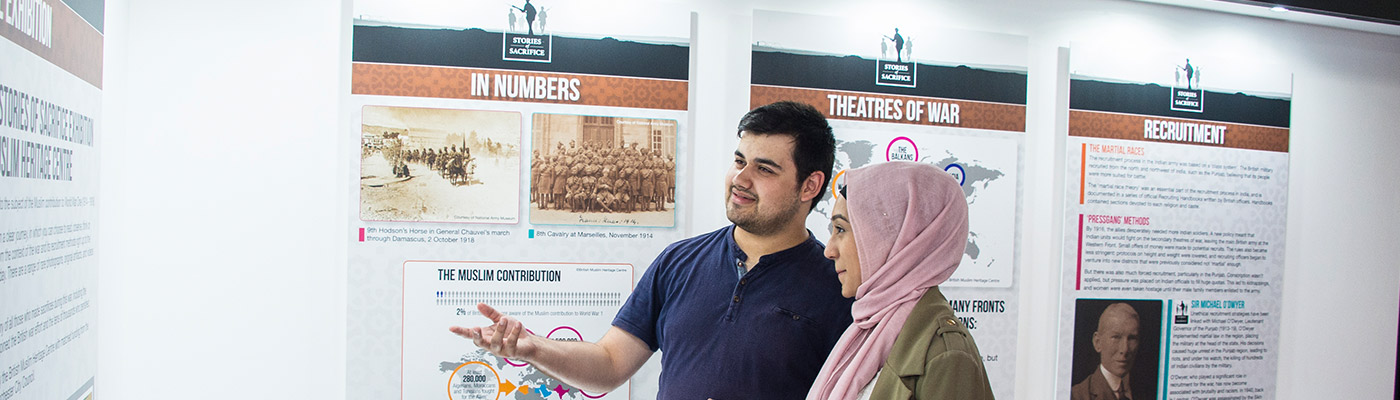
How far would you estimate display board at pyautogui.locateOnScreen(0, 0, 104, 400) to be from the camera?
1.52 metres

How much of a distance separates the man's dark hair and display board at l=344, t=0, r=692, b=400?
1.96 feet

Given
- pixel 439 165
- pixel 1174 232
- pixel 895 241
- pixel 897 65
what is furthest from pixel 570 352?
pixel 1174 232

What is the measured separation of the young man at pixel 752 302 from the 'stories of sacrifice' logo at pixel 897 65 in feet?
2.67

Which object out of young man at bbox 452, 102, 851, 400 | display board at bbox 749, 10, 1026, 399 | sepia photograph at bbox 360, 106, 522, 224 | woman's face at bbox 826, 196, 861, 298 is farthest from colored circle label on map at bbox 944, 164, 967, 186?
sepia photograph at bbox 360, 106, 522, 224

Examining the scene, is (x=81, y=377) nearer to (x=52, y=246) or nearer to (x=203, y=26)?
(x=52, y=246)

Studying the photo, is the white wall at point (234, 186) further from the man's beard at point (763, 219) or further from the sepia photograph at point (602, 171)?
the man's beard at point (763, 219)

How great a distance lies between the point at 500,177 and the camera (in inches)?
104

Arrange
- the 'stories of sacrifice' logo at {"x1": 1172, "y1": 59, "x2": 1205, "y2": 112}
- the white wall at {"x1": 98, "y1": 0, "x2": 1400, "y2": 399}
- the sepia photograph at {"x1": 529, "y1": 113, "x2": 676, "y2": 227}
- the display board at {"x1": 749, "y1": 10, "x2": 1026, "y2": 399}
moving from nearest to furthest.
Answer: the white wall at {"x1": 98, "y1": 0, "x2": 1400, "y2": 399}
the sepia photograph at {"x1": 529, "y1": 113, "x2": 676, "y2": 227}
the display board at {"x1": 749, "y1": 10, "x2": 1026, "y2": 399}
the 'stories of sacrifice' logo at {"x1": 1172, "y1": 59, "x2": 1205, "y2": 112}

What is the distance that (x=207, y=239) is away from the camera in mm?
2490

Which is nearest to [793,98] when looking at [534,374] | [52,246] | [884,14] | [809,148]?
[884,14]

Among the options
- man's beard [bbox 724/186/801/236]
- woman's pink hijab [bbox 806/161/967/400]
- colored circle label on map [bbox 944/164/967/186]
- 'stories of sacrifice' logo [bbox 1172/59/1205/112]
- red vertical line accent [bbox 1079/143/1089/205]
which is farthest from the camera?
'stories of sacrifice' logo [bbox 1172/59/1205/112]

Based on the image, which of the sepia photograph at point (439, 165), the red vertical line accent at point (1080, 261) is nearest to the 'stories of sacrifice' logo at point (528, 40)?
the sepia photograph at point (439, 165)

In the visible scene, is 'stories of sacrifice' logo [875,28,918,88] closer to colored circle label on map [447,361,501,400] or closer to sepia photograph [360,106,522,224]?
sepia photograph [360,106,522,224]

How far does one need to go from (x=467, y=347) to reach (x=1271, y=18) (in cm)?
350
